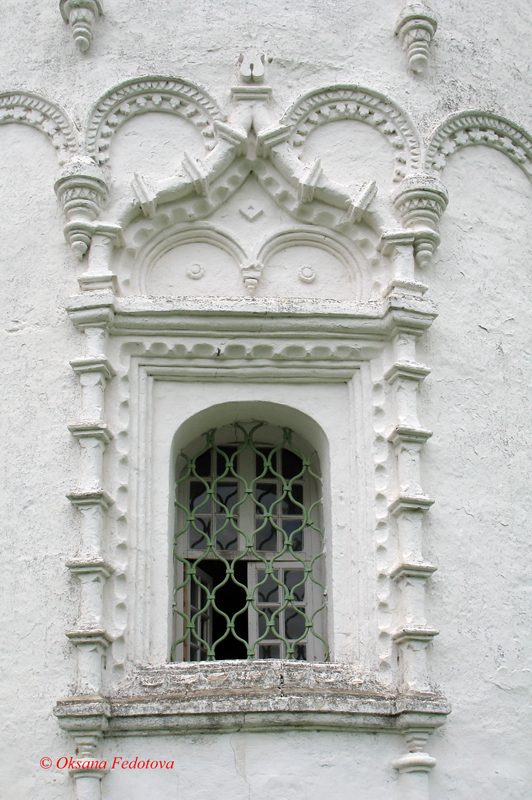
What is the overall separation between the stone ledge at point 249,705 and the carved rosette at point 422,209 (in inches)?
95.1

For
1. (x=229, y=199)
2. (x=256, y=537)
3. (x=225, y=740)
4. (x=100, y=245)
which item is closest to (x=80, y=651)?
(x=225, y=740)

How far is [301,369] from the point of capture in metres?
5.93

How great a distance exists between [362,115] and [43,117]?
188 centimetres

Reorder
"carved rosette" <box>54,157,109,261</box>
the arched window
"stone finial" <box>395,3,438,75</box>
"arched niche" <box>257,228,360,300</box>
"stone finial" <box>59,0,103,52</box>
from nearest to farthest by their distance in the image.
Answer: the arched window
"carved rosette" <box>54,157,109,261</box>
"arched niche" <box>257,228,360,300</box>
"stone finial" <box>59,0,103,52</box>
"stone finial" <box>395,3,438,75</box>

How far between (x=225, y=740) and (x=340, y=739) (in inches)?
21.6

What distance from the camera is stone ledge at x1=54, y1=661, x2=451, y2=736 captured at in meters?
5.07

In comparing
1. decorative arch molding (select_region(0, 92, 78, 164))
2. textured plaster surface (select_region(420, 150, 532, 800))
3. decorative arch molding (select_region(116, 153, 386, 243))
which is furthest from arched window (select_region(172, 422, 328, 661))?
decorative arch molding (select_region(0, 92, 78, 164))

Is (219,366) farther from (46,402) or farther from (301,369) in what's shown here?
(46,402)

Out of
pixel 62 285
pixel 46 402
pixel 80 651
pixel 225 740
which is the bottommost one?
pixel 225 740

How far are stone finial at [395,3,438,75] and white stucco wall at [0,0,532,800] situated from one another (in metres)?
0.09

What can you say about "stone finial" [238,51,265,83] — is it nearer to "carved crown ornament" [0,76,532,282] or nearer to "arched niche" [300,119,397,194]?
"carved crown ornament" [0,76,532,282]

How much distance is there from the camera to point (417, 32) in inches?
257

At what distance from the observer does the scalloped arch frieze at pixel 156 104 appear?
6.28m

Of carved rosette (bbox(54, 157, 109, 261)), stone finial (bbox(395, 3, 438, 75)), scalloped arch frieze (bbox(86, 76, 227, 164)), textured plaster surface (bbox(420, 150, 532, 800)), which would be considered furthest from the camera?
stone finial (bbox(395, 3, 438, 75))
